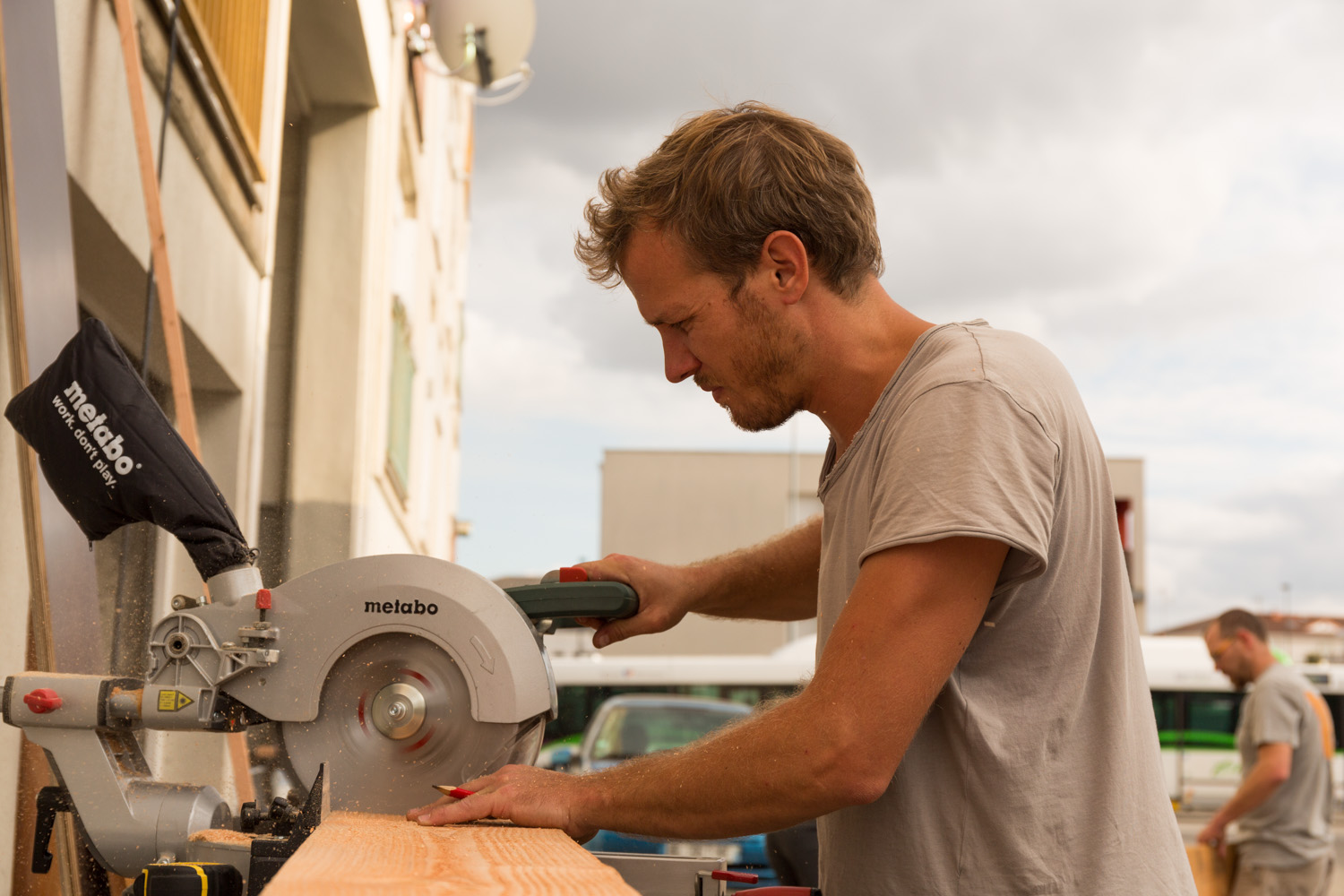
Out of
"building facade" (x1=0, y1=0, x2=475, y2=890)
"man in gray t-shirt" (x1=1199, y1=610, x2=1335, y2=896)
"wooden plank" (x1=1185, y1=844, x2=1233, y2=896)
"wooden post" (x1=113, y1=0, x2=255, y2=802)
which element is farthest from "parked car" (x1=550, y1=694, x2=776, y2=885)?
"wooden post" (x1=113, y1=0, x2=255, y2=802)

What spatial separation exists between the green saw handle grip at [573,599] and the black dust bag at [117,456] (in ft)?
1.18

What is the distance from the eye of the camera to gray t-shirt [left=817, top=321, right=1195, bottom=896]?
3.70 feet

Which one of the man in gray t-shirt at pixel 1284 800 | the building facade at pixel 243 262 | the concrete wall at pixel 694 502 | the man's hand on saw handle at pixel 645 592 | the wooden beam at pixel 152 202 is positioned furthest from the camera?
the concrete wall at pixel 694 502

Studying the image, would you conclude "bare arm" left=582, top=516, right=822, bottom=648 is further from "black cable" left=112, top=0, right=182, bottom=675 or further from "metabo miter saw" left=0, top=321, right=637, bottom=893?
"black cable" left=112, top=0, right=182, bottom=675

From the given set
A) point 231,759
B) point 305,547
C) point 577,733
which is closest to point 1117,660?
point 231,759

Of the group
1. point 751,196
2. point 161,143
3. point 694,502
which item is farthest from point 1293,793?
point 694,502

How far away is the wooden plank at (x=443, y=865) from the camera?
683mm

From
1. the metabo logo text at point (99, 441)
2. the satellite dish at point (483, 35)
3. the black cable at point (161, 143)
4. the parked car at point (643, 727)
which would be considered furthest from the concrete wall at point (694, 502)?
the metabo logo text at point (99, 441)

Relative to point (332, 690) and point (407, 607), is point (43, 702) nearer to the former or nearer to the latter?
point (332, 690)

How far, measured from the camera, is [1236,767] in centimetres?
1280

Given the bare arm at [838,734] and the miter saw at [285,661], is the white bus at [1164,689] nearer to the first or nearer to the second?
the miter saw at [285,661]

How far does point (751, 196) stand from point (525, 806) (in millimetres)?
741

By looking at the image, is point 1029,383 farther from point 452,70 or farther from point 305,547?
point 452,70

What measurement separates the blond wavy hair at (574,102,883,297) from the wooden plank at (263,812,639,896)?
0.71 m
